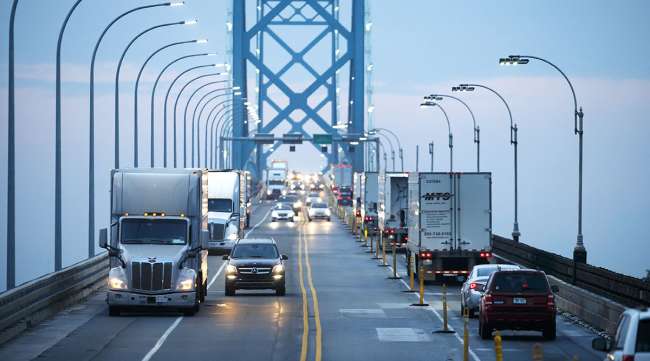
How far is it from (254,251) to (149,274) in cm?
799

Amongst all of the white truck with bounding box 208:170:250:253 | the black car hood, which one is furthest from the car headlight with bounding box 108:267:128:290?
the white truck with bounding box 208:170:250:253

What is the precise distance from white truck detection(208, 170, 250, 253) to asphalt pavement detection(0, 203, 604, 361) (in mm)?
18423

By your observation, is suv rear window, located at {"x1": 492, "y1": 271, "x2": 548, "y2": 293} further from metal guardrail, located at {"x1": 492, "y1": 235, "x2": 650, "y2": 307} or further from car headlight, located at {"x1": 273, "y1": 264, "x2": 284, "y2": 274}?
car headlight, located at {"x1": 273, "y1": 264, "x2": 284, "y2": 274}

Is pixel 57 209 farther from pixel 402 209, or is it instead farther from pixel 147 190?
pixel 402 209

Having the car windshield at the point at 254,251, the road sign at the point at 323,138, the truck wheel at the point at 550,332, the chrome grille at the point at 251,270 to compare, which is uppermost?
the road sign at the point at 323,138

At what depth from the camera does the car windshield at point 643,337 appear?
49.6 ft

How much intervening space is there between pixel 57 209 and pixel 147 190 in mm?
5108

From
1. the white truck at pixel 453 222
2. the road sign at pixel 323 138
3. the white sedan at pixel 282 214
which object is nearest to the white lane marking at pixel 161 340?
the white truck at pixel 453 222

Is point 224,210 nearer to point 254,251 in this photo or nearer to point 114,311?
point 254,251

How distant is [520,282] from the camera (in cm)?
2891

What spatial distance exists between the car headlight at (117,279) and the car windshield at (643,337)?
66.4 feet

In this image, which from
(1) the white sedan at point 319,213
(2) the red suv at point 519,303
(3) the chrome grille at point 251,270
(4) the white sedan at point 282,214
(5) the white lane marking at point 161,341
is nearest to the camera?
(5) the white lane marking at point 161,341

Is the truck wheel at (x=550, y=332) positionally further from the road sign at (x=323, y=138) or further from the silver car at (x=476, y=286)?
the road sign at (x=323, y=138)

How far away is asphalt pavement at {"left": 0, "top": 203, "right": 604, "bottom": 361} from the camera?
26625mm
